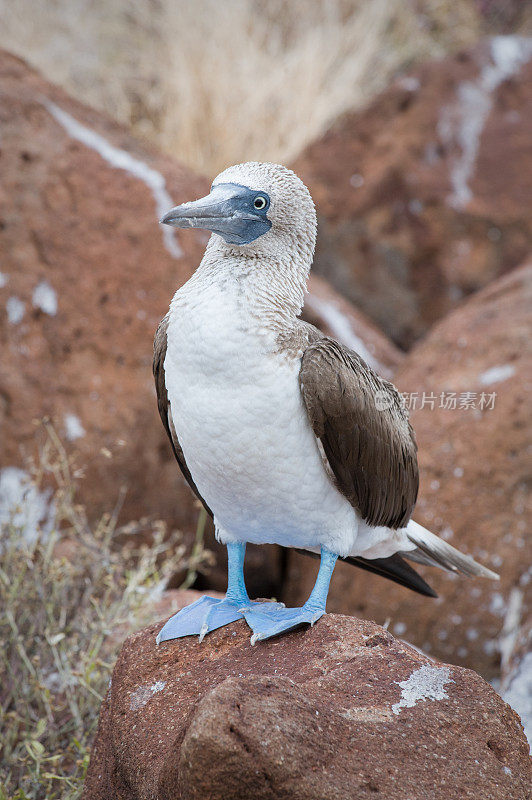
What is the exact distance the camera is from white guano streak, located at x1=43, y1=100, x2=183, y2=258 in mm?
5879

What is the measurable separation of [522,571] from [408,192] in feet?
14.2

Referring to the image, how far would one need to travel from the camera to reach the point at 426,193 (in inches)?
316

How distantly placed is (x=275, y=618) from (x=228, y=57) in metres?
9.73

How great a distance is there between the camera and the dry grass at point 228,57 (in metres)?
10.8

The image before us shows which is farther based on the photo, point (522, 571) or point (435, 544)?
point (522, 571)

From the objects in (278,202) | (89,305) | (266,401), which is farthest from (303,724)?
(89,305)

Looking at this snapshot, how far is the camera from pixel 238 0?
12508mm

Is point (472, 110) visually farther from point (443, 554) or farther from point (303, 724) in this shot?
point (303, 724)

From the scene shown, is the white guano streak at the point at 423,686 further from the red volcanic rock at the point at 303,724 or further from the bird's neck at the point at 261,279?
the bird's neck at the point at 261,279

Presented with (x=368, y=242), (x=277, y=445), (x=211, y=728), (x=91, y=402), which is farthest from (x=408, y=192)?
(x=211, y=728)

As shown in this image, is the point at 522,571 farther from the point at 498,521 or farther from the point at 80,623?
the point at 80,623

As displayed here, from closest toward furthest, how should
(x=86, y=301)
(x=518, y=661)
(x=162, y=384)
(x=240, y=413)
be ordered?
1. (x=240, y=413)
2. (x=162, y=384)
3. (x=518, y=661)
4. (x=86, y=301)

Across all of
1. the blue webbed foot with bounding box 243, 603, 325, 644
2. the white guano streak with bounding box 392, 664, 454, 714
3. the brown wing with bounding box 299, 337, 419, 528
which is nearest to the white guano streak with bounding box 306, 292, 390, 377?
the brown wing with bounding box 299, 337, 419, 528

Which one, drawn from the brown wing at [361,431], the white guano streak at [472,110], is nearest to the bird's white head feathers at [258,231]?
the brown wing at [361,431]
